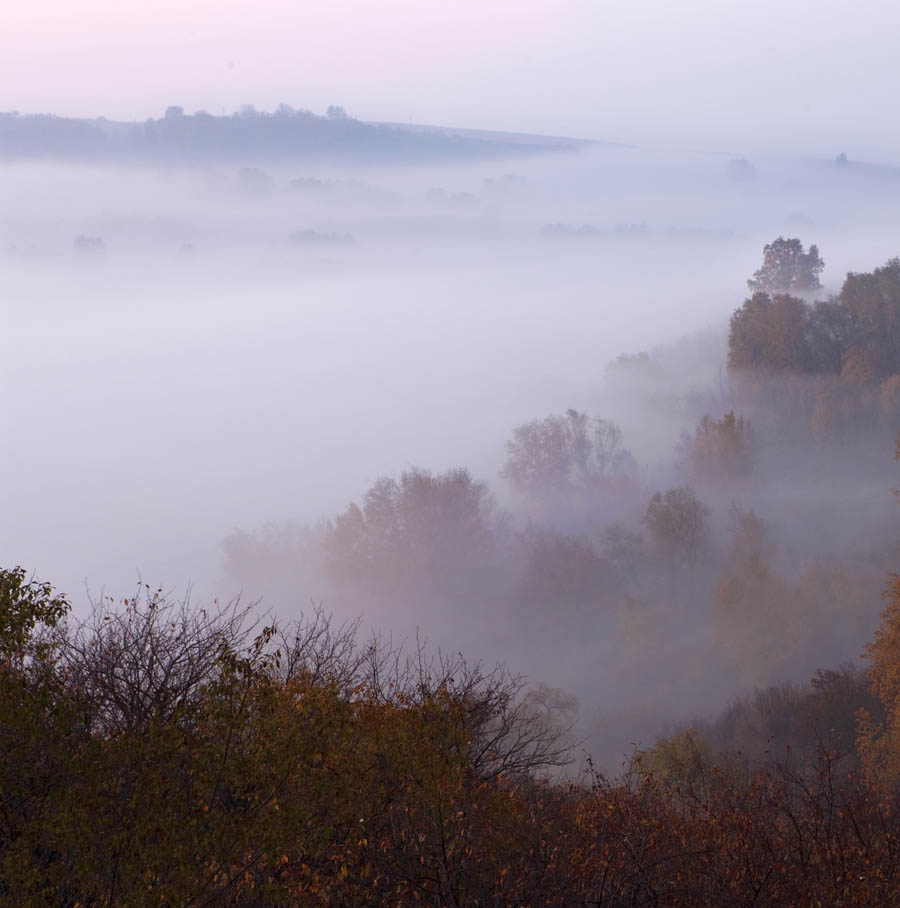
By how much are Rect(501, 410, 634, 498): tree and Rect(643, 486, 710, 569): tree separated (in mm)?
21804

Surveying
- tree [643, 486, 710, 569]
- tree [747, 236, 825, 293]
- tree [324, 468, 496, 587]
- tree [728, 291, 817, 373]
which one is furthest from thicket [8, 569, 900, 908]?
tree [747, 236, 825, 293]

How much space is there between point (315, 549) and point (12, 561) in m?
113

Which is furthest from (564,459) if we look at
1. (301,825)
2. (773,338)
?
(301,825)

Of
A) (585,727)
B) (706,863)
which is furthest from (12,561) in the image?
(706,863)

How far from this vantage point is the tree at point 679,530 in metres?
84.0

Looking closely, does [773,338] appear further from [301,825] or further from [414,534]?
[301,825]

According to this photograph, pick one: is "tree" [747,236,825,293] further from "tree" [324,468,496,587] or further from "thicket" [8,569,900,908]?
"thicket" [8,569,900,908]

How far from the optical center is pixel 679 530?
276 feet

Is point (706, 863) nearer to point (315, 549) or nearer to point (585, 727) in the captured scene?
point (585, 727)

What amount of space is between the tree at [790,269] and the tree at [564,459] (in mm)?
42261

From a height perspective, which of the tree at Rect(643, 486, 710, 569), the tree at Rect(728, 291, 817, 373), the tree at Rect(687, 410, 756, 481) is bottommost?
the tree at Rect(643, 486, 710, 569)

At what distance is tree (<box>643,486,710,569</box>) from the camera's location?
84000 mm

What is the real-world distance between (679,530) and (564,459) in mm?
27418

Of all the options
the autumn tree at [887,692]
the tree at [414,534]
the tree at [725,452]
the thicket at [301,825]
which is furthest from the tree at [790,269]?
the thicket at [301,825]
